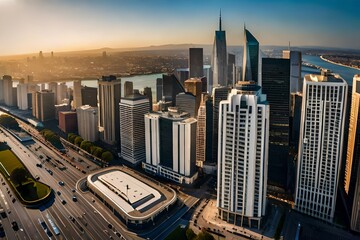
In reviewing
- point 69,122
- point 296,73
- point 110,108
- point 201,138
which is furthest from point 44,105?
point 296,73

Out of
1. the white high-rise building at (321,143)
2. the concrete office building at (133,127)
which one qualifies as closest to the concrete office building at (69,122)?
the concrete office building at (133,127)

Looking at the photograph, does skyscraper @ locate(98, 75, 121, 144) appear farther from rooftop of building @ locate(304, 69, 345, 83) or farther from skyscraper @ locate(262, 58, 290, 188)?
rooftop of building @ locate(304, 69, 345, 83)

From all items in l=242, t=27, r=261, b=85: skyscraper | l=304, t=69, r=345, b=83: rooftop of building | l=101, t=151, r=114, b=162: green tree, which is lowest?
l=101, t=151, r=114, b=162: green tree

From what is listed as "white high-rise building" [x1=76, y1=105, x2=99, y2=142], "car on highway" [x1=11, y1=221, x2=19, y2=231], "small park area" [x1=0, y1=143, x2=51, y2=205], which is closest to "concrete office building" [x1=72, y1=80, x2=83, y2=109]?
"white high-rise building" [x1=76, y1=105, x2=99, y2=142]

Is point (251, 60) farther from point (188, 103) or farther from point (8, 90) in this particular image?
point (8, 90)

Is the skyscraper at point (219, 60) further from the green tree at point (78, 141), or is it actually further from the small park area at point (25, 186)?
the small park area at point (25, 186)
